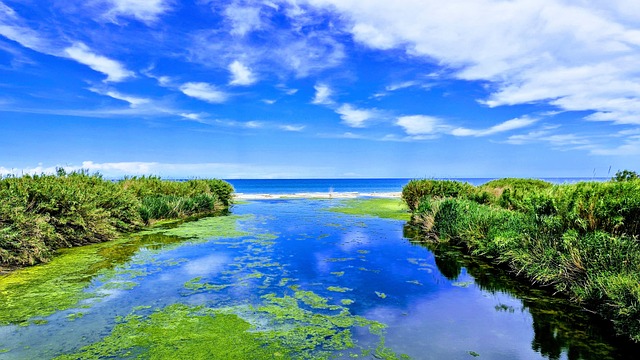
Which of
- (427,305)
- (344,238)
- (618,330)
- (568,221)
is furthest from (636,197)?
(344,238)

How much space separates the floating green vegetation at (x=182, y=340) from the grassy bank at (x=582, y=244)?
4.88 metres

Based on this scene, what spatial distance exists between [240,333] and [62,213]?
858cm

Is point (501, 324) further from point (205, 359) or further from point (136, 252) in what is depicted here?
point (136, 252)

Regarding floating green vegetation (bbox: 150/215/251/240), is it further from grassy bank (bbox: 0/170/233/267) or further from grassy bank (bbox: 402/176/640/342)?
grassy bank (bbox: 402/176/640/342)

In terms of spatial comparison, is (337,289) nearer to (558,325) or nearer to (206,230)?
(558,325)

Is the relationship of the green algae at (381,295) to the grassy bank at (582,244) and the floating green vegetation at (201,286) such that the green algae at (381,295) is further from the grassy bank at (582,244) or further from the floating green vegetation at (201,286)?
the grassy bank at (582,244)

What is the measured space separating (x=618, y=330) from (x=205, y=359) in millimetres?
5542

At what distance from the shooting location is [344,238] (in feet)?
45.1

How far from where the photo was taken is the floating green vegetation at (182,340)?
473 cm

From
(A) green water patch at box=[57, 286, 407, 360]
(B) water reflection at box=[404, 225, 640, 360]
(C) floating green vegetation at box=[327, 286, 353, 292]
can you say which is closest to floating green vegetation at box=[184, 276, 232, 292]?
(A) green water patch at box=[57, 286, 407, 360]

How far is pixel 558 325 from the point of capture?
5.89 m

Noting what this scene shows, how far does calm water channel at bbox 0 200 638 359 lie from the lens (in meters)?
5.08

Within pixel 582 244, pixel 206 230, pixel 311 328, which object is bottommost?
pixel 311 328

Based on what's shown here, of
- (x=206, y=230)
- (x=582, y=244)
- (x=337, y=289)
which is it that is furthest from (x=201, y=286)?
(x=206, y=230)
